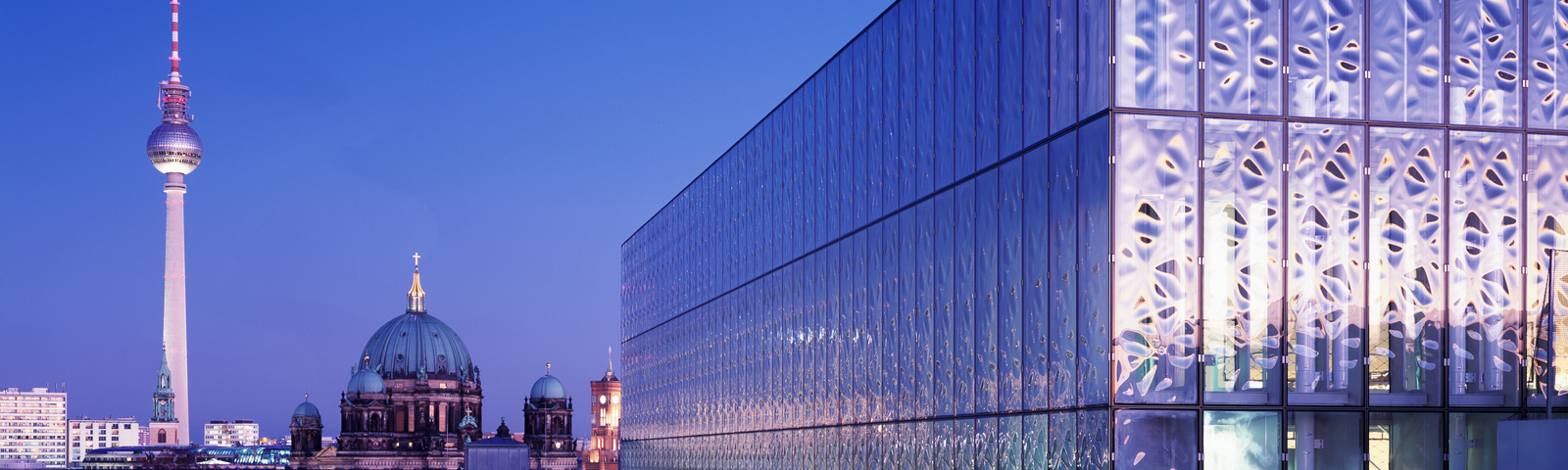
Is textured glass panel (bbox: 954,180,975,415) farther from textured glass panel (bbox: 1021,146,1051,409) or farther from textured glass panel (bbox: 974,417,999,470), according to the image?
textured glass panel (bbox: 1021,146,1051,409)

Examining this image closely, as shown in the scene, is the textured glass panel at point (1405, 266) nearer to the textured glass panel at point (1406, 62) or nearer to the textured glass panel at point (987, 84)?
the textured glass panel at point (1406, 62)

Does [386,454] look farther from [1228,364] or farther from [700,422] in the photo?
[1228,364]

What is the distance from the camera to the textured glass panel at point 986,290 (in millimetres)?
29078

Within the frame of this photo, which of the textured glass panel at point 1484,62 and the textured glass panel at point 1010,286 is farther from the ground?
the textured glass panel at point 1484,62

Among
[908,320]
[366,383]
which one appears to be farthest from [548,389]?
[908,320]

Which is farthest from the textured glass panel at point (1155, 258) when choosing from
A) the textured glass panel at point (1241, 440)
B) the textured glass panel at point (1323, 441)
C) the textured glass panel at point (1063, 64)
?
the textured glass panel at point (1323, 441)

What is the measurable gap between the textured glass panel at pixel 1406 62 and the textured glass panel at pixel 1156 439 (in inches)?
214

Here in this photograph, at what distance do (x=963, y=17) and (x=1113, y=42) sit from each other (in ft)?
22.9

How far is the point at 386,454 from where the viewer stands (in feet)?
641

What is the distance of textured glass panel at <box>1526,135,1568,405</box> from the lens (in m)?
26.2

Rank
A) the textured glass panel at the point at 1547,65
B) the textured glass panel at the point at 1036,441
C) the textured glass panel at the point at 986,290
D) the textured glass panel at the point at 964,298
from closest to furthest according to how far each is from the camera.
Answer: the textured glass panel at the point at 1547,65
the textured glass panel at the point at 1036,441
the textured glass panel at the point at 986,290
the textured glass panel at the point at 964,298

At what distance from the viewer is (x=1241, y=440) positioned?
24875mm

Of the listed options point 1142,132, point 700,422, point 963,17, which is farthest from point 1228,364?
point 700,422

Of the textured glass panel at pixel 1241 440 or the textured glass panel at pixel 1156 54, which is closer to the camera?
the textured glass panel at pixel 1156 54
